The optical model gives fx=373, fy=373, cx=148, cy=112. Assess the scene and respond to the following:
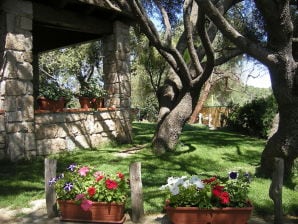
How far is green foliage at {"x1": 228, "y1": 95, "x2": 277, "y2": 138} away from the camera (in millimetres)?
12516

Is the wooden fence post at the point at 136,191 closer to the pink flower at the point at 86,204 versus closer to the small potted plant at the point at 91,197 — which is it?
the small potted plant at the point at 91,197

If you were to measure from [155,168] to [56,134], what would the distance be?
8.67 feet

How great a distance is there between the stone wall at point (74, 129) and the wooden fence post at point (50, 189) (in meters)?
3.61

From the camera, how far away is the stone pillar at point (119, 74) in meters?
10.1

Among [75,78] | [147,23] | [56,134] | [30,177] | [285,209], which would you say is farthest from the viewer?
[75,78]

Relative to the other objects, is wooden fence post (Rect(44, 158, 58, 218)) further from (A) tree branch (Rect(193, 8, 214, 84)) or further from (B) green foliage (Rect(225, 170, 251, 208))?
(A) tree branch (Rect(193, 8, 214, 84))

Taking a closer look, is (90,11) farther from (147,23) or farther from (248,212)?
(248,212)

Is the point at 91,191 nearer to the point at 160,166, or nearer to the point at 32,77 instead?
the point at 160,166

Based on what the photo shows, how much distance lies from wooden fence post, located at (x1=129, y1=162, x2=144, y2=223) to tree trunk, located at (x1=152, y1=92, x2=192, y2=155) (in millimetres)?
4016

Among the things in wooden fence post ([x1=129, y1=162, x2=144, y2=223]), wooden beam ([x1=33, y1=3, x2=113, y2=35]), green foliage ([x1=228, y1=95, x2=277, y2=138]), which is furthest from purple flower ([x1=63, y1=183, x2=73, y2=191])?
green foliage ([x1=228, y1=95, x2=277, y2=138])

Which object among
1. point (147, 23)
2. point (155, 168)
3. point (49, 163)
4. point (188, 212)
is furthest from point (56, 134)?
point (188, 212)

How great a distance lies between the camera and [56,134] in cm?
845

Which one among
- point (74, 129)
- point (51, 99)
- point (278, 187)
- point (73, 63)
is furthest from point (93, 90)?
point (73, 63)

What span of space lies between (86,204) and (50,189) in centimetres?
67
